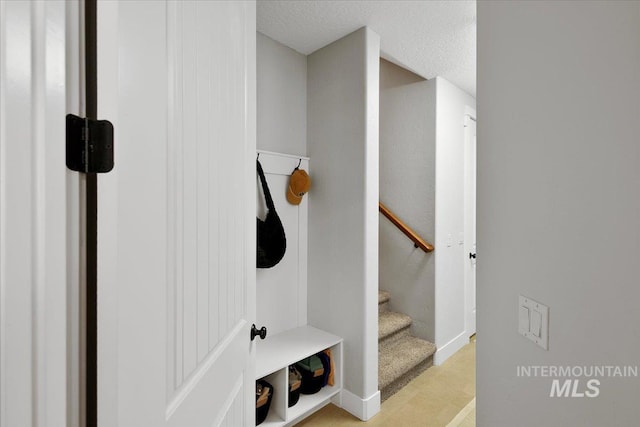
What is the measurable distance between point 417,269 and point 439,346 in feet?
2.24

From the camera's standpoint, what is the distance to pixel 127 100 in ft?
1.74

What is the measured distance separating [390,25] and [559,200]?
5.80 ft

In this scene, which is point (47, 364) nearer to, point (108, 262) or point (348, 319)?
point (108, 262)

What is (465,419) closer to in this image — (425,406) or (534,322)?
(425,406)

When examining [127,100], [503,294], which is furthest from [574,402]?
[127,100]

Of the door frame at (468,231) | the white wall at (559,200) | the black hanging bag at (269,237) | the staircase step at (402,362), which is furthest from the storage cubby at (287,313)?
the door frame at (468,231)

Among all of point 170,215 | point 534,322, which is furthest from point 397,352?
point 170,215

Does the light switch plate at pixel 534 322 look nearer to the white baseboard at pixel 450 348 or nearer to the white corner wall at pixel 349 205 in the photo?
the white corner wall at pixel 349 205

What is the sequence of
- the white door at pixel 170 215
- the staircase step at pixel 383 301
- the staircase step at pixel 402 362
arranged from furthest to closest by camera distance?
1. the staircase step at pixel 383 301
2. the staircase step at pixel 402 362
3. the white door at pixel 170 215

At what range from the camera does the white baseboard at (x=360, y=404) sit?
6.90 feet

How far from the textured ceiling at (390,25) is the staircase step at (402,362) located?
7.60 ft

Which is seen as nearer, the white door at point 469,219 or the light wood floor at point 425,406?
the light wood floor at point 425,406

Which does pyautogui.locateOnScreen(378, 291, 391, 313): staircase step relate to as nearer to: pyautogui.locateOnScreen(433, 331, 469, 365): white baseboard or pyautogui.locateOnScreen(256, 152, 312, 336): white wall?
pyautogui.locateOnScreen(433, 331, 469, 365): white baseboard

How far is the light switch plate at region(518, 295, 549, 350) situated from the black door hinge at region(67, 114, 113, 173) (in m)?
0.97
